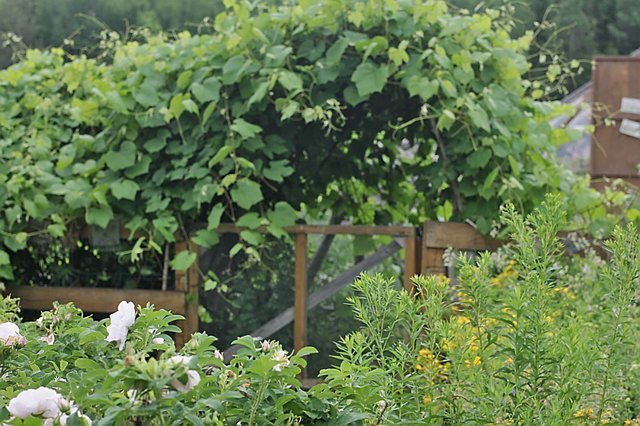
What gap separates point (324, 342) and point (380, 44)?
→ 4.13ft

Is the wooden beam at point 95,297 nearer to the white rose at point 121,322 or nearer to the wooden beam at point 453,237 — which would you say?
the wooden beam at point 453,237

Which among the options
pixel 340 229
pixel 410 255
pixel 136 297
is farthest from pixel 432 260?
pixel 136 297

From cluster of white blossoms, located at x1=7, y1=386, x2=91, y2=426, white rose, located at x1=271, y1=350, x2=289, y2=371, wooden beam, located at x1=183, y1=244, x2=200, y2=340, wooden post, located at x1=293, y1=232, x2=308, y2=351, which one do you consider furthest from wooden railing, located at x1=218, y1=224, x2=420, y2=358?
cluster of white blossoms, located at x1=7, y1=386, x2=91, y2=426

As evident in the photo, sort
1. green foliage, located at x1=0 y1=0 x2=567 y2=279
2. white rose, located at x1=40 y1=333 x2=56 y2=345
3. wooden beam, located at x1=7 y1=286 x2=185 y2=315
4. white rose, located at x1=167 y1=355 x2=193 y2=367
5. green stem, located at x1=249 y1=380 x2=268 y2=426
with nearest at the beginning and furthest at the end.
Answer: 1. white rose, located at x1=167 y1=355 x2=193 y2=367
2. green stem, located at x1=249 y1=380 x2=268 y2=426
3. white rose, located at x1=40 y1=333 x2=56 y2=345
4. green foliage, located at x1=0 y1=0 x2=567 y2=279
5. wooden beam, located at x1=7 y1=286 x2=185 y2=315

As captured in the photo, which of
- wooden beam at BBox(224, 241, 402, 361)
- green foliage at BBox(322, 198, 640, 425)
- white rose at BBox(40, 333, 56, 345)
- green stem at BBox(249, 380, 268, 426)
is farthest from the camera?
wooden beam at BBox(224, 241, 402, 361)

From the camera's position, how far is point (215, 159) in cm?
385

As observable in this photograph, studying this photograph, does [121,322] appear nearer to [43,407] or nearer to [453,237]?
[43,407]

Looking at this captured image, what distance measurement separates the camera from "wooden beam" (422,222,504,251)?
3885 mm

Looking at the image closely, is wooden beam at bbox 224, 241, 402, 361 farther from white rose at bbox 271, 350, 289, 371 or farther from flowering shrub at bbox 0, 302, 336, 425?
white rose at bbox 271, 350, 289, 371

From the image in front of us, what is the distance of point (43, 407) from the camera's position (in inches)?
54.2

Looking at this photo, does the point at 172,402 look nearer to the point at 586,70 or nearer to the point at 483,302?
the point at 483,302

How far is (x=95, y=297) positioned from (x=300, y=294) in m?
0.83

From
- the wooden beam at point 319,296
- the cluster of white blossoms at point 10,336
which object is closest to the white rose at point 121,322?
the cluster of white blossoms at point 10,336

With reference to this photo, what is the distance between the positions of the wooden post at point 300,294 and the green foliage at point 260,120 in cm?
12
